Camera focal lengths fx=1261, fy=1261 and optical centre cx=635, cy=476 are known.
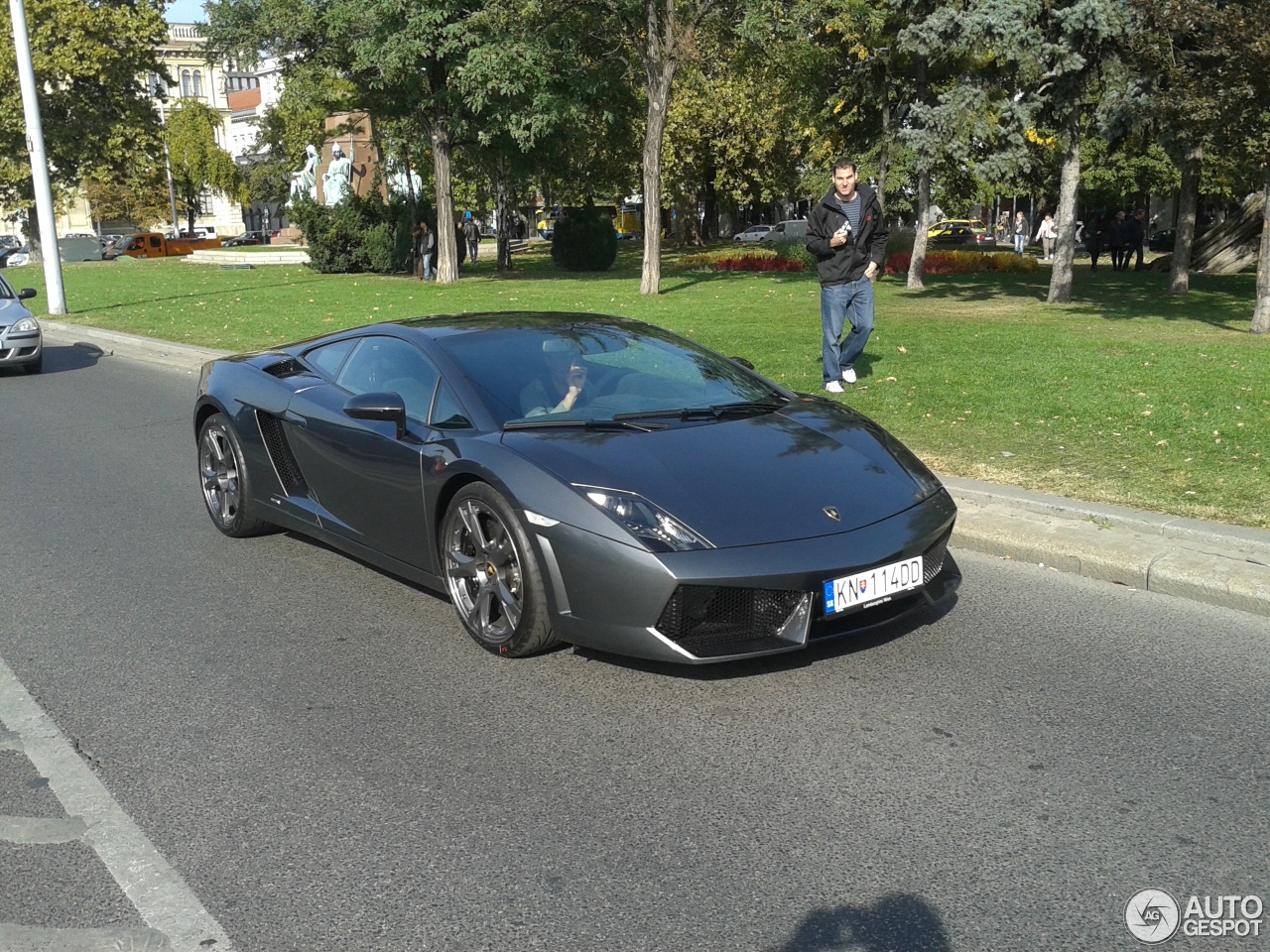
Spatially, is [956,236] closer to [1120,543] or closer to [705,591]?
[1120,543]

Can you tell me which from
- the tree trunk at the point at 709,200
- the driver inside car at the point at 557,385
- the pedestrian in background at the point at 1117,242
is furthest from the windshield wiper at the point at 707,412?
the tree trunk at the point at 709,200

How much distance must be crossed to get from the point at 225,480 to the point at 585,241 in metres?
32.6

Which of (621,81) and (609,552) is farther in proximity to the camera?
(621,81)

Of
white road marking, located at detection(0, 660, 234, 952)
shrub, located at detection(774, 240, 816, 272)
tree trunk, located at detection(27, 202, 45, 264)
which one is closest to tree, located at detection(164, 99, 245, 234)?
tree trunk, located at detection(27, 202, 45, 264)

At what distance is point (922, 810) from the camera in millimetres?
3773

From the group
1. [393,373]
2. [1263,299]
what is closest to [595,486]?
[393,373]

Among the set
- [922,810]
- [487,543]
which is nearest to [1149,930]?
[922,810]

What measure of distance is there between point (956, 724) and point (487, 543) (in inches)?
77.6

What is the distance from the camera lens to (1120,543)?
634 centimetres

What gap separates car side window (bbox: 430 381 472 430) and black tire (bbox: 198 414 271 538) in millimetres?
1796

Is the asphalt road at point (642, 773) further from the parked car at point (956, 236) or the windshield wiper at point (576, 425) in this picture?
the parked car at point (956, 236)

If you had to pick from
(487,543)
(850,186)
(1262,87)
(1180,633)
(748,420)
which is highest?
(1262,87)

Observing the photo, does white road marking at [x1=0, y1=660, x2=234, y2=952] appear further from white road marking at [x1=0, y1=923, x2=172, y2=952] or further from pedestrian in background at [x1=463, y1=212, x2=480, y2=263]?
pedestrian in background at [x1=463, y1=212, x2=480, y2=263]

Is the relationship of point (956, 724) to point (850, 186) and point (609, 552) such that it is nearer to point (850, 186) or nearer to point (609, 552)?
point (609, 552)
